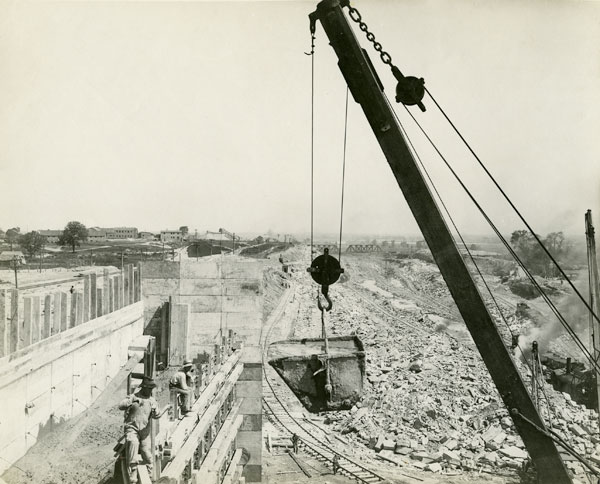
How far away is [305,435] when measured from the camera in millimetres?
18703

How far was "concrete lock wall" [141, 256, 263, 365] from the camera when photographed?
40.5ft

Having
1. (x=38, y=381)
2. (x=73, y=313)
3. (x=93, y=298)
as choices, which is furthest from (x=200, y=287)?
(x=38, y=381)

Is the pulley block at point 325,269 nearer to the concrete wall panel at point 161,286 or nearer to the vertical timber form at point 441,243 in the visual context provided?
the vertical timber form at point 441,243

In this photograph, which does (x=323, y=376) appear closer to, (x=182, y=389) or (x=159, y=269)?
(x=182, y=389)

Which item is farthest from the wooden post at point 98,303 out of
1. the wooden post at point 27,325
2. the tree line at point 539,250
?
the tree line at point 539,250

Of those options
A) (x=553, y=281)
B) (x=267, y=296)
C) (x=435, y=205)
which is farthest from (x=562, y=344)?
(x=435, y=205)

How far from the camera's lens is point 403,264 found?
5378cm

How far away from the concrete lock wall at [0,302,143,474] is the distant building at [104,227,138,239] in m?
36.1

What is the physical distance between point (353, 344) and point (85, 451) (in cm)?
813

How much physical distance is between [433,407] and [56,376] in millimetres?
16235

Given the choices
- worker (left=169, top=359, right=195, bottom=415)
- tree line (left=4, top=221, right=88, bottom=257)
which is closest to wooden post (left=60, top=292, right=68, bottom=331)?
worker (left=169, top=359, right=195, bottom=415)

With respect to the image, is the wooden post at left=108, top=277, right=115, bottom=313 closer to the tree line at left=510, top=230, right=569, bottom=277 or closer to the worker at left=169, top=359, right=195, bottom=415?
the worker at left=169, top=359, right=195, bottom=415

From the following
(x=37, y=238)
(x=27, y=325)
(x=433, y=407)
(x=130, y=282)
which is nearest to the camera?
(x=27, y=325)

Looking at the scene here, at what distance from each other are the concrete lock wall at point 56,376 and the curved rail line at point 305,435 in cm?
710
